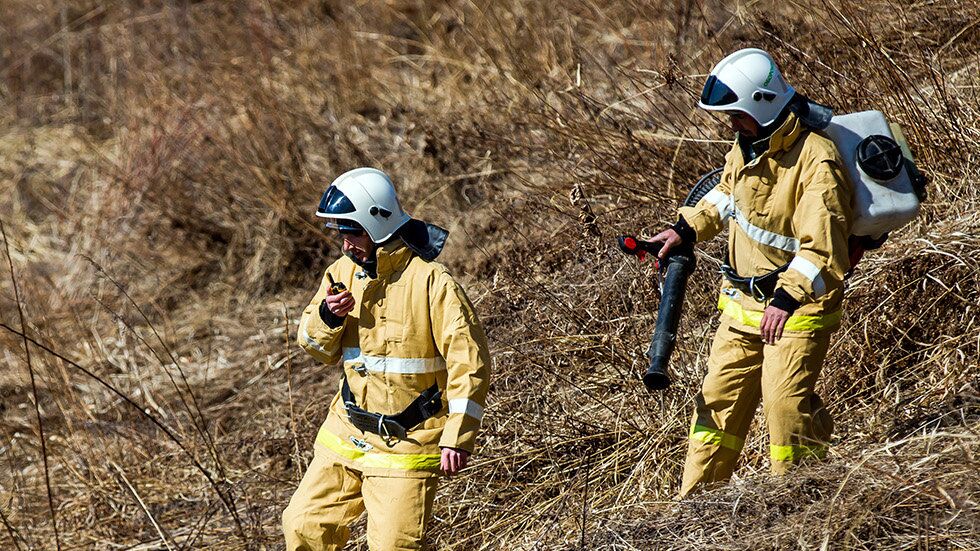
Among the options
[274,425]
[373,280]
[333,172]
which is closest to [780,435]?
[373,280]

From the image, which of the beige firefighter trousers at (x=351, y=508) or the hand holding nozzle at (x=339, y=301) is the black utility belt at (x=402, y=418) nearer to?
the beige firefighter trousers at (x=351, y=508)

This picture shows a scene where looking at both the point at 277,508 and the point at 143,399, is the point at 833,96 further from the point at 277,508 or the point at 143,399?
the point at 143,399

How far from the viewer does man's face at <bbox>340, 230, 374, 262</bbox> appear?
420 centimetres

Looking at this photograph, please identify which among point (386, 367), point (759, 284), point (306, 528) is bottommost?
point (306, 528)

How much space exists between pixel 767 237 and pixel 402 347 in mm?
1490

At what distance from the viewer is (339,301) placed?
4.11 m

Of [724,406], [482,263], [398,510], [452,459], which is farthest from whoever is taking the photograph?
[482,263]

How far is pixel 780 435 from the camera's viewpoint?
Answer: 4.41m

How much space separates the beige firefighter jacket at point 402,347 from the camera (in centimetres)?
409

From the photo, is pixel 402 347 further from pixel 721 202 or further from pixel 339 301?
pixel 721 202

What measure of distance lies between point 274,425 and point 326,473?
267 centimetres

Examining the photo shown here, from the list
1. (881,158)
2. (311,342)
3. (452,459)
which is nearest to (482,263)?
(311,342)

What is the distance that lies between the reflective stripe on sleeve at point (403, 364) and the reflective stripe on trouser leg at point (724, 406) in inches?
45.6

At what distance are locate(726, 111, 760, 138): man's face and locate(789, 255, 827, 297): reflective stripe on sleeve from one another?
0.54 metres
